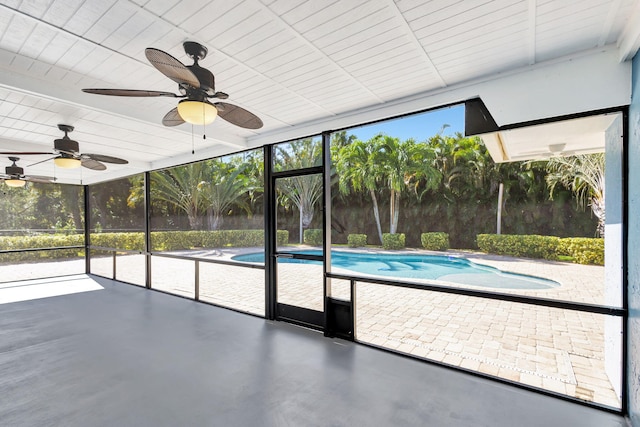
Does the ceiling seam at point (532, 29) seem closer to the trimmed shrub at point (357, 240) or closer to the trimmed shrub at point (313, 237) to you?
the trimmed shrub at point (313, 237)

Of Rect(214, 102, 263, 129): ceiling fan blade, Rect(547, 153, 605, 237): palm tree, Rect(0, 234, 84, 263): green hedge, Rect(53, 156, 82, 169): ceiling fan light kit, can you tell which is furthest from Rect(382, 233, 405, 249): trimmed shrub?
Rect(0, 234, 84, 263): green hedge

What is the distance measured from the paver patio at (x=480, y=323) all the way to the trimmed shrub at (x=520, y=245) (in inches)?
8.7

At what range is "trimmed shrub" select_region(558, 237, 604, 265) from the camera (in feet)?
18.5

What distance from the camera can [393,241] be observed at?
966 centimetres

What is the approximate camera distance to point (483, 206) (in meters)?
7.27

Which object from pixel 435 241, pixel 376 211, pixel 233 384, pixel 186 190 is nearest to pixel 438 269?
pixel 435 241

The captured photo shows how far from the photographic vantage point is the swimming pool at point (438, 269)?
734cm

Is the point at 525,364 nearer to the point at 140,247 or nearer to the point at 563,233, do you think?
the point at 563,233

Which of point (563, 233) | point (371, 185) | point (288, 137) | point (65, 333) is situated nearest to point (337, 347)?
point (288, 137)

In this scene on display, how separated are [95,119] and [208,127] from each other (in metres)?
1.26

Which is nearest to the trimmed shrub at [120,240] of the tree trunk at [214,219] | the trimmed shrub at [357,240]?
the tree trunk at [214,219]

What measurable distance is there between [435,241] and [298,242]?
5480mm

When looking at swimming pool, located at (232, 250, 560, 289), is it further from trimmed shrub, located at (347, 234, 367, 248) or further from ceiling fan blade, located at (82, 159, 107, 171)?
ceiling fan blade, located at (82, 159, 107, 171)

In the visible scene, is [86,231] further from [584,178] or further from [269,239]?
[584,178]
